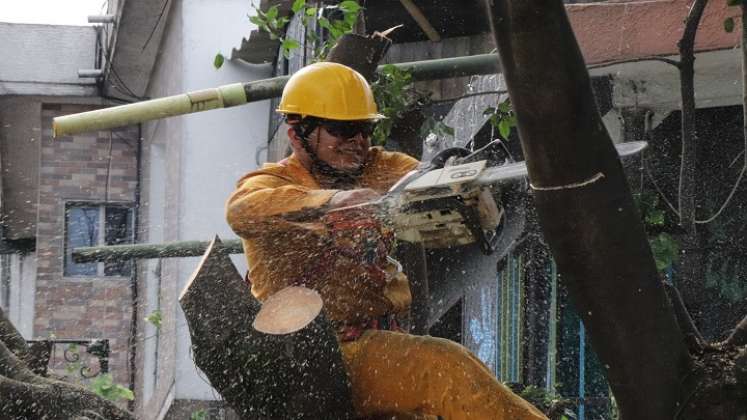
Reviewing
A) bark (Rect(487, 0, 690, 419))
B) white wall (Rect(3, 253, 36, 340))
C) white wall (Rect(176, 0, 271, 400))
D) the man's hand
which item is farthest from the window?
bark (Rect(487, 0, 690, 419))

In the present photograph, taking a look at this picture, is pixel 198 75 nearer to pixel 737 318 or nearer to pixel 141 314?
pixel 141 314

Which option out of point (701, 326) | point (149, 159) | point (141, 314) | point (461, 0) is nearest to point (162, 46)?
point (149, 159)

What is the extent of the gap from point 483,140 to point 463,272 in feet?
3.73

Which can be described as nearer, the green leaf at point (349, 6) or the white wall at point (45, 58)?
the green leaf at point (349, 6)

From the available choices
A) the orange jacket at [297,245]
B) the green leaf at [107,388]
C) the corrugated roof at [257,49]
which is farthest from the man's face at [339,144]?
the corrugated roof at [257,49]

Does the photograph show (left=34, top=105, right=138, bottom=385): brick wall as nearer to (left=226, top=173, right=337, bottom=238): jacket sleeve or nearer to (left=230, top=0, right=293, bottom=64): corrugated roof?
(left=230, top=0, right=293, bottom=64): corrugated roof

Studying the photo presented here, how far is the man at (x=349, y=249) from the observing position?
441 cm

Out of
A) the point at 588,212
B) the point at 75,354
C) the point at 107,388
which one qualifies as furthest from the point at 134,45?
the point at 588,212

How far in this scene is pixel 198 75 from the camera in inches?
593

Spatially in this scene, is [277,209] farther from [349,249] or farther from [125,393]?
[125,393]

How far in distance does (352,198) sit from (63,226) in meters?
16.9

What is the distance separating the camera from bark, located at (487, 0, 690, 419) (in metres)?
3.01

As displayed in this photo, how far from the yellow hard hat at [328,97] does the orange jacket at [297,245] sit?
0.24m

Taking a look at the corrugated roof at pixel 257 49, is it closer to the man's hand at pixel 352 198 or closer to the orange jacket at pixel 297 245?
the orange jacket at pixel 297 245
